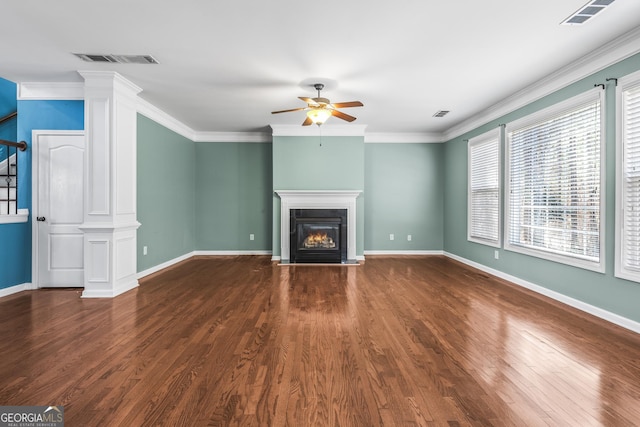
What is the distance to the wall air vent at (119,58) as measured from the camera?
11.1 feet

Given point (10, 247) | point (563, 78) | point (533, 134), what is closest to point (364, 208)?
point (533, 134)

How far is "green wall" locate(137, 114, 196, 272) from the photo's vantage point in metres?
4.90

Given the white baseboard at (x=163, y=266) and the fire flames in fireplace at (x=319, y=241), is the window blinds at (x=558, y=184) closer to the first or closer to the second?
the fire flames in fireplace at (x=319, y=241)

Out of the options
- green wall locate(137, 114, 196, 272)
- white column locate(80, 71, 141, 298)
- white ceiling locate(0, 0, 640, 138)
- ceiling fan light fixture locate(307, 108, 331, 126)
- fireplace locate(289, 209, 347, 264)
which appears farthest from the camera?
fireplace locate(289, 209, 347, 264)

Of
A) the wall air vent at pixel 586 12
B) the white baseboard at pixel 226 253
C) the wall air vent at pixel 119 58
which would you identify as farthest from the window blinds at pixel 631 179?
the white baseboard at pixel 226 253

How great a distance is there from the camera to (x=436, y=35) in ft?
9.74

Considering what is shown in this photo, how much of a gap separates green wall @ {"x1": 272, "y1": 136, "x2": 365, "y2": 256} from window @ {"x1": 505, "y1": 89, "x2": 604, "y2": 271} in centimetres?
265

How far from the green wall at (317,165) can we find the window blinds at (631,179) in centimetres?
400

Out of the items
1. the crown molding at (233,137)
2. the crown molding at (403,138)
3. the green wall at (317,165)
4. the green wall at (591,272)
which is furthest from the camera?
the crown molding at (403,138)

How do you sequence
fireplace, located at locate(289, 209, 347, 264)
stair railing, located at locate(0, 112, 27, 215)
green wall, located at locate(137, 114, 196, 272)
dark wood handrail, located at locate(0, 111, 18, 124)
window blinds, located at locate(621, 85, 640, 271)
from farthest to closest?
fireplace, located at locate(289, 209, 347, 264) < green wall, located at locate(137, 114, 196, 272) < dark wood handrail, located at locate(0, 111, 18, 124) < stair railing, located at locate(0, 112, 27, 215) < window blinds, located at locate(621, 85, 640, 271)

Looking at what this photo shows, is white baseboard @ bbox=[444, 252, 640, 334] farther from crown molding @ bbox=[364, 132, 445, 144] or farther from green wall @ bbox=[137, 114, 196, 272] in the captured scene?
green wall @ bbox=[137, 114, 196, 272]

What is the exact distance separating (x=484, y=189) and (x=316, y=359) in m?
4.46

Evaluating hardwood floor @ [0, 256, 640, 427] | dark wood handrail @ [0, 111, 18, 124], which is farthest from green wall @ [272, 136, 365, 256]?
dark wood handrail @ [0, 111, 18, 124]

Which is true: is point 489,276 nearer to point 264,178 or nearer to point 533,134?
point 533,134
